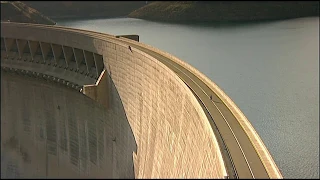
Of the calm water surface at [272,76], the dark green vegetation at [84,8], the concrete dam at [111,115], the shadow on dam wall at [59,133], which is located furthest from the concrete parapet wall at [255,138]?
the dark green vegetation at [84,8]

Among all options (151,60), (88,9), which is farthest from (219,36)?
(88,9)

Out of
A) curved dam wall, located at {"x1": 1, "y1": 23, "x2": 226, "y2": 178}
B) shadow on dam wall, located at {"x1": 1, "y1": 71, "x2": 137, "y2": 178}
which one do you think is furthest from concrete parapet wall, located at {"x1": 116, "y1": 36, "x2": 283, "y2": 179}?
shadow on dam wall, located at {"x1": 1, "y1": 71, "x2": 137, "y2": 178}

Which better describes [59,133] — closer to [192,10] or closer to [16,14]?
[16,14]

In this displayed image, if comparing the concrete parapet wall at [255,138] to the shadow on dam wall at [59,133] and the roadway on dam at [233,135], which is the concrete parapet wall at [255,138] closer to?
the roadway on dam at [233,135]

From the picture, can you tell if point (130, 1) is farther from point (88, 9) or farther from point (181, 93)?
point (181, 93)

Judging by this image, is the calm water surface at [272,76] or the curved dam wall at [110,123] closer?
the curved dam wall at [110,123]

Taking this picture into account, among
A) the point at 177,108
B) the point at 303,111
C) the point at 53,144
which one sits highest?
the point at 177,108

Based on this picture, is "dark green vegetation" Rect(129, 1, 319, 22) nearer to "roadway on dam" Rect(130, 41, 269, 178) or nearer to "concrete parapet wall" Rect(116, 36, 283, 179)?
"roadway on dam" Rect(130, 41, 269, 178)
